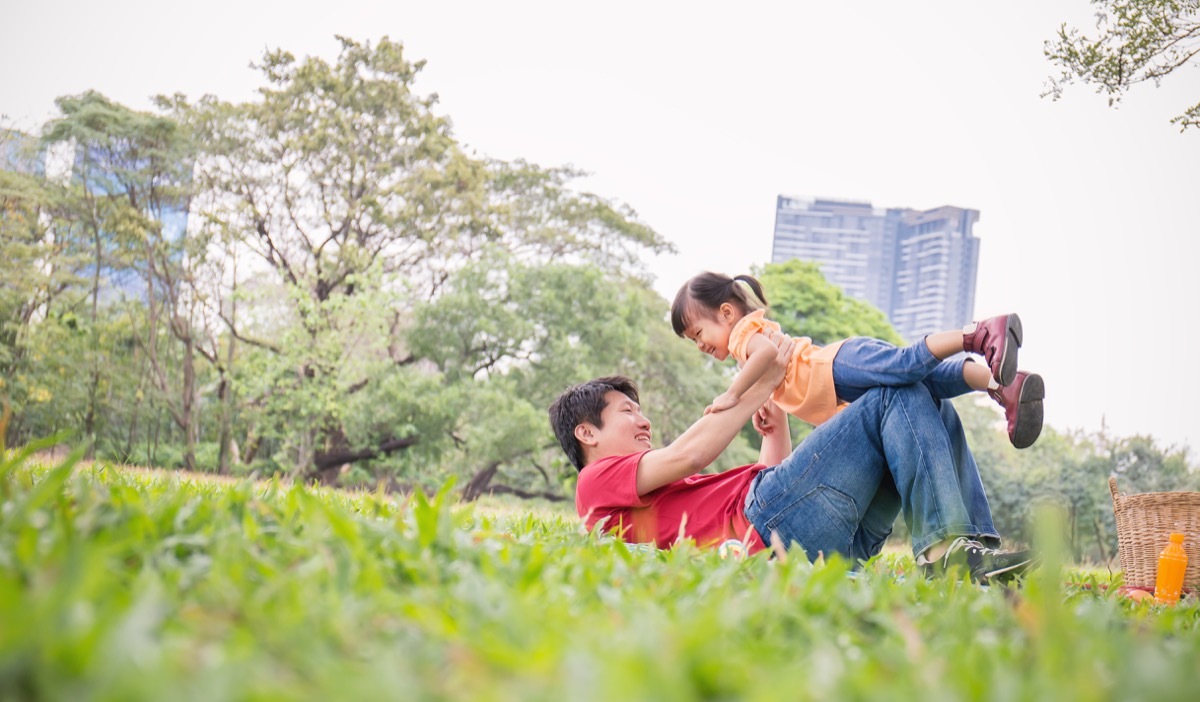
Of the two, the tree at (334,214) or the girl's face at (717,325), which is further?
the tree at (334,214)

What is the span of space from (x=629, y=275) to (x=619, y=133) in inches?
546

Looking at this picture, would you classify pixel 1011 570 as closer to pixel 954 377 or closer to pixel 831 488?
pixel 831 488

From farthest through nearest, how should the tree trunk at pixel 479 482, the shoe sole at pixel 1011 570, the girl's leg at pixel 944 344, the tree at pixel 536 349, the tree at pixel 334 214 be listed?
the tree trunk at pixel 479 482 → the tree at pixel 334 214 → the tree at pixel 536 349 → the girl's leg at pixel 944 344 → the shoe sole at pixel 1011 570

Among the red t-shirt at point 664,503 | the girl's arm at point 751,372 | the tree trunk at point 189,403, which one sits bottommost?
the tree trunk at point 189,403

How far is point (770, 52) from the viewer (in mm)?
36844

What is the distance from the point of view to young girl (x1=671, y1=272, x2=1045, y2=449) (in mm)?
2867

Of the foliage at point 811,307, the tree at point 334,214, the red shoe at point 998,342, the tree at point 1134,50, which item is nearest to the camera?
the red shoe at point 998,342

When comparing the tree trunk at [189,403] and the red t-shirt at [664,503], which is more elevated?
the red t-shirt at [664,503]

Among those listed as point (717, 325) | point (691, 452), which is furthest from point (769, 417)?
point (691, 452)

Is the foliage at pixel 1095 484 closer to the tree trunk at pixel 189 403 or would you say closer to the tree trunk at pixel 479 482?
the tree trunk at pixel 479 482

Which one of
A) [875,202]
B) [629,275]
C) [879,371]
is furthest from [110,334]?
[875,202]

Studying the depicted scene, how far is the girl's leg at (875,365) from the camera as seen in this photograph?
9.15 feet

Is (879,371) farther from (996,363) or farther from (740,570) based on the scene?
(740,570)

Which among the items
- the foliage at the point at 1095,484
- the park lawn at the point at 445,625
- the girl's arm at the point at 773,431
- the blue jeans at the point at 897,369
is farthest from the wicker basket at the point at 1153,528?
the foliage at the point at 1095,484
